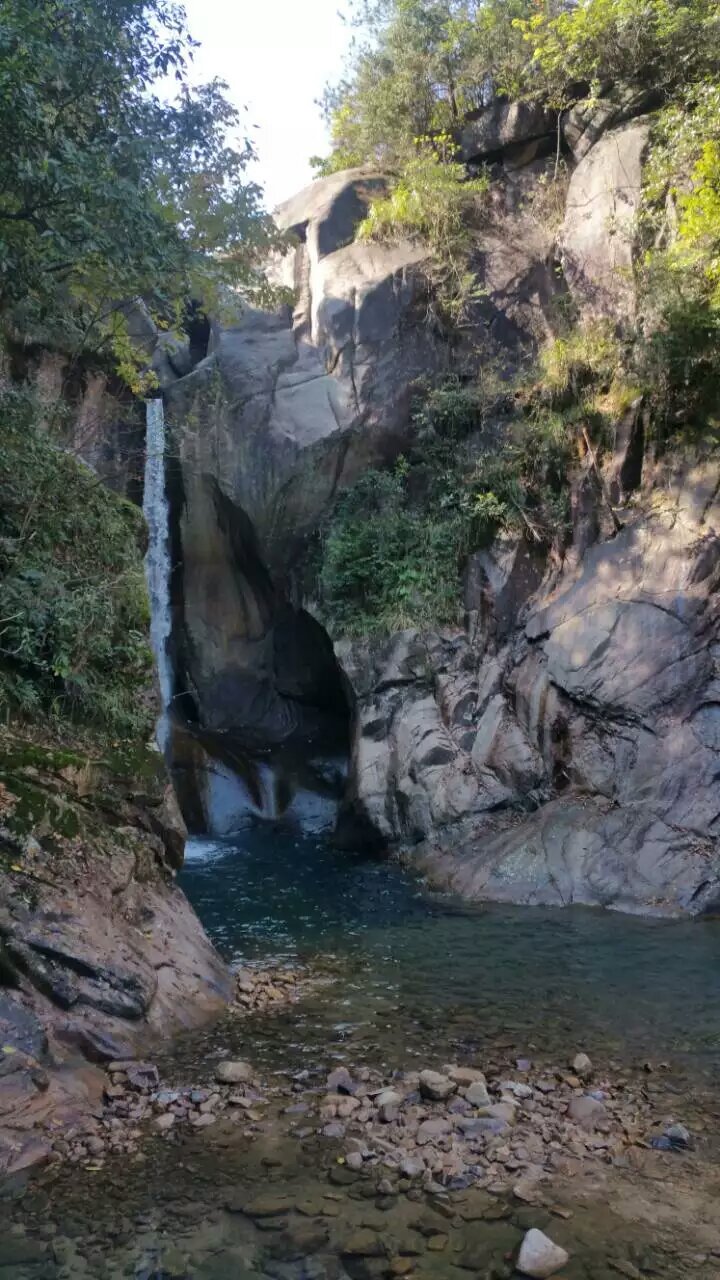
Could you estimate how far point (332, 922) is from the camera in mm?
9195

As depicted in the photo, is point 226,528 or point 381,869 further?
point 226,528

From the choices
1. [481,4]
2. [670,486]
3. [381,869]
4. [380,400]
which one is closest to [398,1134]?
[381,869]

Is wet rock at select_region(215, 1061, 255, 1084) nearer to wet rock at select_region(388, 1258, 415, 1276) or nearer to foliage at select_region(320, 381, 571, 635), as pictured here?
wet rock at select_region(388, 1258, 415, 1276)

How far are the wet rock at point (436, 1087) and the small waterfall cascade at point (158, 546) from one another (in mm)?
11702

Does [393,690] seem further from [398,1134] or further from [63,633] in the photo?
[398,1134]

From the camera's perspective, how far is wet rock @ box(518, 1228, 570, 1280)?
3537 millimetres

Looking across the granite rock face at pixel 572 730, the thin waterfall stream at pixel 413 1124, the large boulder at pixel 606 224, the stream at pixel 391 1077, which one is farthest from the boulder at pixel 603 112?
the thin waterfall stream at pixel 413 1124

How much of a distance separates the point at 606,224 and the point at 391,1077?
14152mm

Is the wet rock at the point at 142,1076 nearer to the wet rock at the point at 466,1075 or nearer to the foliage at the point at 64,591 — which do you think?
the wet rock at the point at 466,1075

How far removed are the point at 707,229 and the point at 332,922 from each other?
10391 millimetres

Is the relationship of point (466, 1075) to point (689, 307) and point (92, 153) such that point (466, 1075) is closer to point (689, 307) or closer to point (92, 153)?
point (92, 153)

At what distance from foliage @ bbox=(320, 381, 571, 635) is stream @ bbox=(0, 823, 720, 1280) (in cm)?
521

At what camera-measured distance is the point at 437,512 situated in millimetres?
14586

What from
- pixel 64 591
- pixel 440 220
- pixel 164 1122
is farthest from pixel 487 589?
pixel 164 1122
